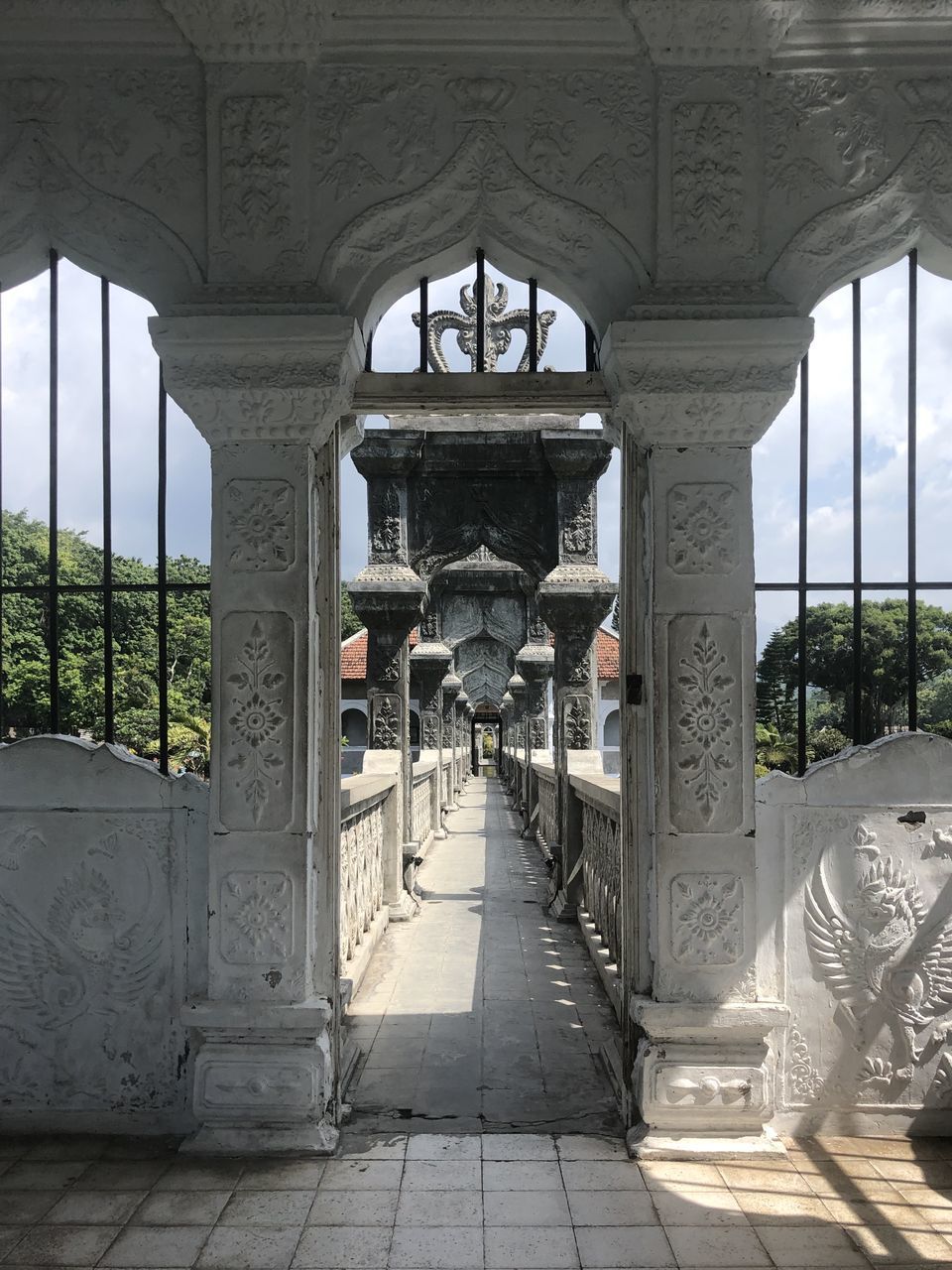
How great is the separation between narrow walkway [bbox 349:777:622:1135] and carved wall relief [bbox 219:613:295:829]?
4.19ft

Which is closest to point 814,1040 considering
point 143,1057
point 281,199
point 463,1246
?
point 463,1246

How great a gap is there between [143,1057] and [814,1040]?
2.51m

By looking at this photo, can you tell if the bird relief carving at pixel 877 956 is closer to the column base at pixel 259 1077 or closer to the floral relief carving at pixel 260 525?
the column base at pixel 259 1077

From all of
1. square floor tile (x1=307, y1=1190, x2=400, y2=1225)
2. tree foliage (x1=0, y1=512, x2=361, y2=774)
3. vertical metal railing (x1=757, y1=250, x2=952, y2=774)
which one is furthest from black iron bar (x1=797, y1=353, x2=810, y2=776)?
tree foliage (x1=0, y1=512, x2=361, y2=774)

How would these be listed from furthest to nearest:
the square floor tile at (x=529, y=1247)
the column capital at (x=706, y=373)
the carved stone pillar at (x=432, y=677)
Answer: the carved stone pillar at (x=432, y=677) → the column capital at (x=706, y=373) → the square floor tile at (x=529, y=1247)

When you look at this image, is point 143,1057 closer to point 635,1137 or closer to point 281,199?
point 635,1137

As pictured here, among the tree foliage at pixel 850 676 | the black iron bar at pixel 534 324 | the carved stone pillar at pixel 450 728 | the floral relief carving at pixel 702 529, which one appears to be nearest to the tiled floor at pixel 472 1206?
the tree foliage at pixel 850 676

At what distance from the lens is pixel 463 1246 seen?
2.73m

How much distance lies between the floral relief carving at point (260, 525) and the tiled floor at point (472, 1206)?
6.88 ft

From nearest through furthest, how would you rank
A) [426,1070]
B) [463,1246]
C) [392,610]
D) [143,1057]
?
[463,1246], [143,1057], [426,1070], [392,610]

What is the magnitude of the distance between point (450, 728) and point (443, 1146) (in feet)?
63.1

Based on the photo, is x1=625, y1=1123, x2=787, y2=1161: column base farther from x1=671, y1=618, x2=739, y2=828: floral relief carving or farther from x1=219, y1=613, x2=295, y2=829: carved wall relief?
x1=219, y1=613, x2=295, y2=829: carved wall relief

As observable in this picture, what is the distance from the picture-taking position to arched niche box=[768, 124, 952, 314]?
3.43m

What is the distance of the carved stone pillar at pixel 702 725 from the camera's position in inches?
131
